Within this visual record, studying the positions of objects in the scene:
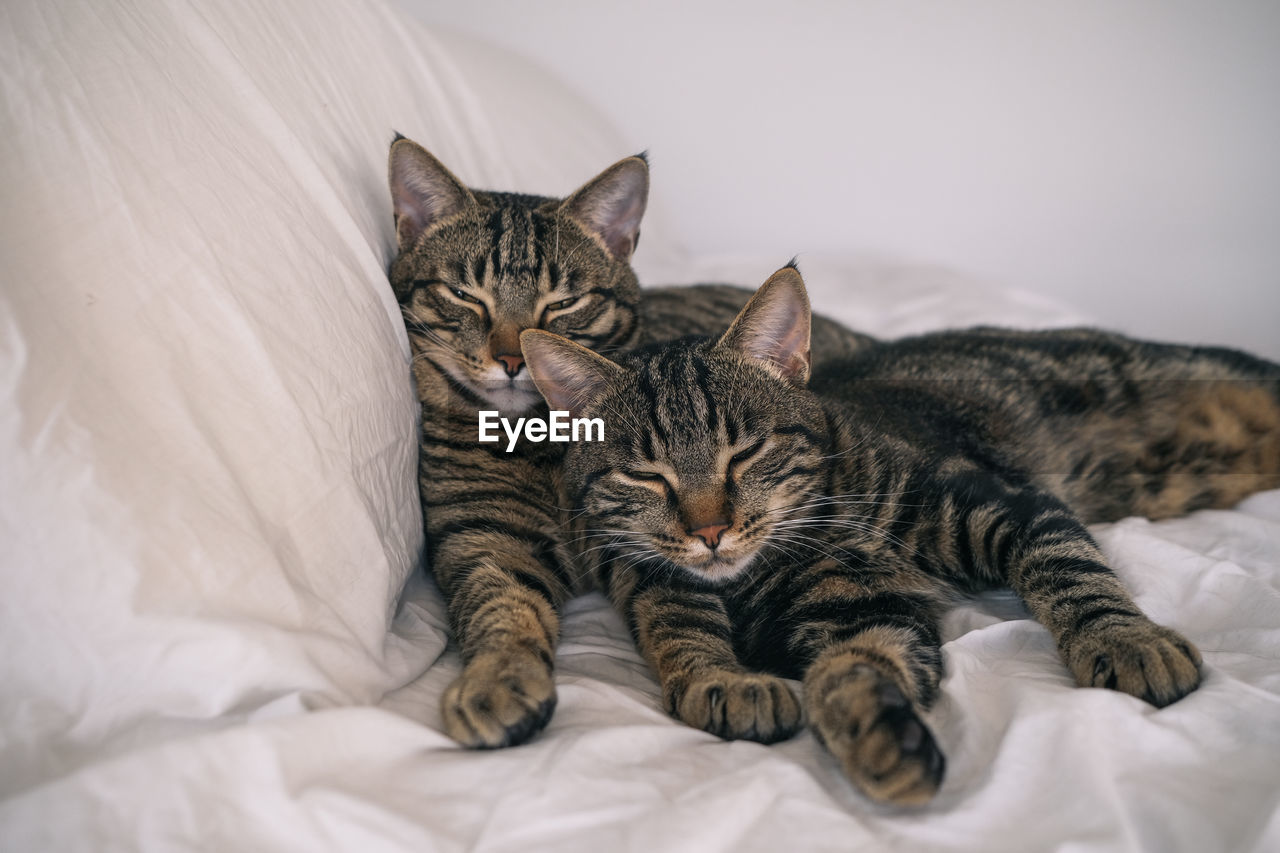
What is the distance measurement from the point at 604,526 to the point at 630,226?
27.9 inches

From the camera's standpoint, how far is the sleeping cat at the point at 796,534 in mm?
1178

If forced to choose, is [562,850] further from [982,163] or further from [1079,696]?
[982,163]

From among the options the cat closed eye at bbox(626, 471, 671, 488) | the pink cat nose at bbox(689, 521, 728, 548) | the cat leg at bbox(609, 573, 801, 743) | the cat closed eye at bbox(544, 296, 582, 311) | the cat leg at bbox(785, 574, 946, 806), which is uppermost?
the cat closed eye at bbox(544, 296, 582, 311)

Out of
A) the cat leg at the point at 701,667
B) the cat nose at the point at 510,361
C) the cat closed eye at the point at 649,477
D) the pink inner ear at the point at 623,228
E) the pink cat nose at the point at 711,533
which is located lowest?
the cat leg at the point at 701,667

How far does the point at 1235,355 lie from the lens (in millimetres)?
2117

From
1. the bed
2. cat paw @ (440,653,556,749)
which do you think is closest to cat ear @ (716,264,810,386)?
the bed

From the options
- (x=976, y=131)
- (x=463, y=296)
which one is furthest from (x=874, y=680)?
(x=976, y=131)

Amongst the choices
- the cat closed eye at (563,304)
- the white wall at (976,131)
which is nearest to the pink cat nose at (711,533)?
the cat closed eye at (563,304)

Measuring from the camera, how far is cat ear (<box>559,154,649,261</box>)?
5.67 ft

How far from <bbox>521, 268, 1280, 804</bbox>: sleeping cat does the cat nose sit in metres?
0.09

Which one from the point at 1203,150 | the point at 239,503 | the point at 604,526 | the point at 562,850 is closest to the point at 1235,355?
the point at 1203,150

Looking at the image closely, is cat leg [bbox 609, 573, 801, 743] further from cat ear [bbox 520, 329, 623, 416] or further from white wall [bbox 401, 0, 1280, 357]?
white wall [bbox 401, 0, 1280, 357]

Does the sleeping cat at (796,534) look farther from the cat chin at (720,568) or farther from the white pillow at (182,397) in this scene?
the white pillow at (182,397)

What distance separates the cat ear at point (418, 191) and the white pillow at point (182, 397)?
0.44 feet
